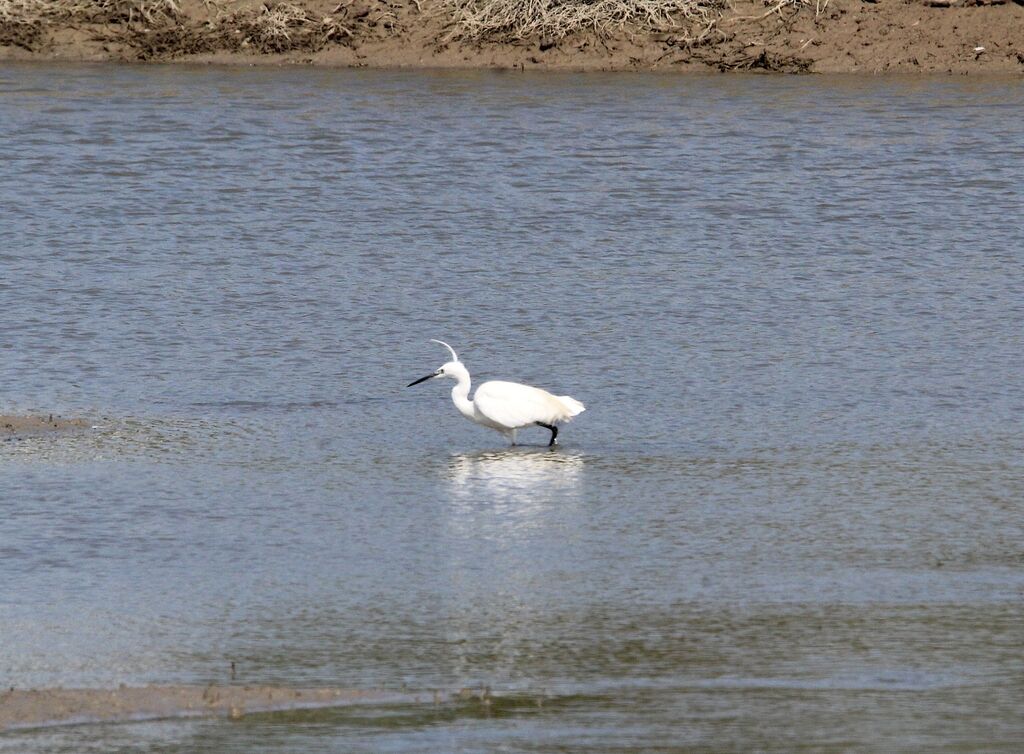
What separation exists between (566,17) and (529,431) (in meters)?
12.0

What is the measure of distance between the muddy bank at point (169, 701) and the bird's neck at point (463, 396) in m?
4.12

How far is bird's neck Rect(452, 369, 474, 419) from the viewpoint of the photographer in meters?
10.5

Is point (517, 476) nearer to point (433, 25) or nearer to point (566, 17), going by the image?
point (566, 17)

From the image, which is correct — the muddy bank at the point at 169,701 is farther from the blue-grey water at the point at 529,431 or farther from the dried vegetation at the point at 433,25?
the dried vegetation at the point at 433,25

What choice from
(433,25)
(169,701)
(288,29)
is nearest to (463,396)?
(169,701)

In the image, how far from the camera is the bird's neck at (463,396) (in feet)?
34.5

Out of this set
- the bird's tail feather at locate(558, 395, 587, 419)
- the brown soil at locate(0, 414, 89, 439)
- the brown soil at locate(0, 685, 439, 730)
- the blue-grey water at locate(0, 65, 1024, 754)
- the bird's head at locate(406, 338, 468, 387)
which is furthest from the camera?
the bird's head at locate(406, 338, 468, 387)

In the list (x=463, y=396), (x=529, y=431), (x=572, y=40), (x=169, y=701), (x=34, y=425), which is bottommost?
(x=529, y=431)

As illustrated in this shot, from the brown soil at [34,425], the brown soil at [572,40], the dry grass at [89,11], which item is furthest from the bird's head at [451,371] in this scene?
the dry grass at [89,11]

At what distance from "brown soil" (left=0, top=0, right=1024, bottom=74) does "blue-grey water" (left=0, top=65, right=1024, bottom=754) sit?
21.0 inches

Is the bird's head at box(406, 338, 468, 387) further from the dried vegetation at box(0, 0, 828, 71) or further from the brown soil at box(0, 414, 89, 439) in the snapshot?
the dried vegetation at box(0, 0, 828, 71)

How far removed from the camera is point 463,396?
10.6 meters

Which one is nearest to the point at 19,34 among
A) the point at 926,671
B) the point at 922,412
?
the point at 922,412

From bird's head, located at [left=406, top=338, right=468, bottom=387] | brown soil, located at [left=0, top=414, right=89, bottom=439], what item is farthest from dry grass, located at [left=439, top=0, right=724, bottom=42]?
brown soil, located at [left=0, top=414, right=89, bottom=439]
